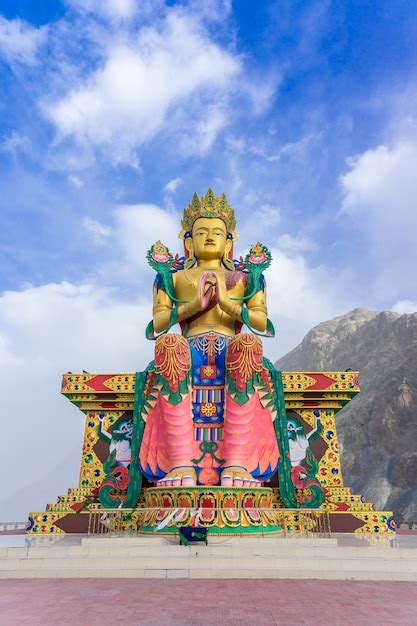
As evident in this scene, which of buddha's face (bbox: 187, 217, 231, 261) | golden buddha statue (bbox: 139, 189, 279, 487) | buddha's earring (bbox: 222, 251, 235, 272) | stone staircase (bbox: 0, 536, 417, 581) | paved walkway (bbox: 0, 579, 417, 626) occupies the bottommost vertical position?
paved walkway (bbox: 0, 579, 417, 626)

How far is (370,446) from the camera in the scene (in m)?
35.8

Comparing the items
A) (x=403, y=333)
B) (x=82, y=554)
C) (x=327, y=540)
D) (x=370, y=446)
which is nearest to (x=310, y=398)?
(x=327, y=540)

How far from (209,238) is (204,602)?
6742 mm

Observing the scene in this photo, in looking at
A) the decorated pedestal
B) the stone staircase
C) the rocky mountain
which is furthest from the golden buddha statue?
the rocky mountain

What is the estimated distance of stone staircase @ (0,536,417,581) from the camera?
4.57 meters

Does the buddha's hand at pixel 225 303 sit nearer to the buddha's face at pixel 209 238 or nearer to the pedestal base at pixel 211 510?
the buddha's face at pixel 209 238

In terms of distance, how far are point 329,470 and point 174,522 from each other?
4.21 metres

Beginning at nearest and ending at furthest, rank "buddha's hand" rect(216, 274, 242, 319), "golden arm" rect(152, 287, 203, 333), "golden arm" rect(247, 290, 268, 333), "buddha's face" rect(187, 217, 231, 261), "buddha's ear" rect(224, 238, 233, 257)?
"buddha's hand" rect(216, 274, 242, 319), "golden arm" rect(152, 287, 203, 333), "golden arm" rect(247, 290, 268, 333), "buddha's face" rect(187, 217, 231, 261), "buddha's ear" rect(224, 238, 233, 257)

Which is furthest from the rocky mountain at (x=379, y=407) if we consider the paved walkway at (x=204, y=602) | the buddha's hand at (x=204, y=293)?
the paved walkway at (x=204, y=602)

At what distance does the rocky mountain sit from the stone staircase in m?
18.7

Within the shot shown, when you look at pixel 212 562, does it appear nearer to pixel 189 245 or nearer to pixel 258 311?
pixel 258 311

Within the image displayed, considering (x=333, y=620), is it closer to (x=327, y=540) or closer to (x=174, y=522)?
(x=327, y=540)

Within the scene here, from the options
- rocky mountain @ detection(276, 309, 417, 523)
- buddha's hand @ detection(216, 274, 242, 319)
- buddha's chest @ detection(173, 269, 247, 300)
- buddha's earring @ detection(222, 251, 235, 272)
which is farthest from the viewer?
rocky mountain @ detection(276, 309, 417, 523)

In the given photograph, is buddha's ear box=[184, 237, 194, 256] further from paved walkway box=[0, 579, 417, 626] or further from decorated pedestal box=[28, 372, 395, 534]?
paved walkway box=[0, 579, 417, 626]
